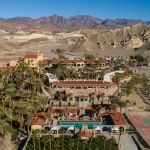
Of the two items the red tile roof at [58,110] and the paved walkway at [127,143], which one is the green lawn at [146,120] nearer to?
the paved walkway at [127,143]

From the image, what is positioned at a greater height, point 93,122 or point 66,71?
point 66,71

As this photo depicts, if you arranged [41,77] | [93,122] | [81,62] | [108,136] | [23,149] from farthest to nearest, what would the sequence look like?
[81,62] → [41,77] → [93,122] → [108,136] → [23,149]

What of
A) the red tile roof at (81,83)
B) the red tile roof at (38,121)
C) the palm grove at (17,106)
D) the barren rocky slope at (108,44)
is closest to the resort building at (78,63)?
the red tile roof at (81,83)

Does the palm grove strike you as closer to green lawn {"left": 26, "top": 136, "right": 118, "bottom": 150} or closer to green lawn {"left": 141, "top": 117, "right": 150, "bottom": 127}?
green lawn {"left": 26, "top": 136, "right": 118, "bottom": 150}

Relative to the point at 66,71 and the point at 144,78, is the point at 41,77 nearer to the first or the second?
the point at 66,71

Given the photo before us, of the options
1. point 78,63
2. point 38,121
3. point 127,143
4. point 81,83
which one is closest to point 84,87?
point 81,83

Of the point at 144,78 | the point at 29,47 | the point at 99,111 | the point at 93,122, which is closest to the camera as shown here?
the point at 93,122

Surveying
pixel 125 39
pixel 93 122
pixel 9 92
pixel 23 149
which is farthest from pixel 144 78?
pixel 125 39

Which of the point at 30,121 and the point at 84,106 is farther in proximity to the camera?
the point at 84,106
